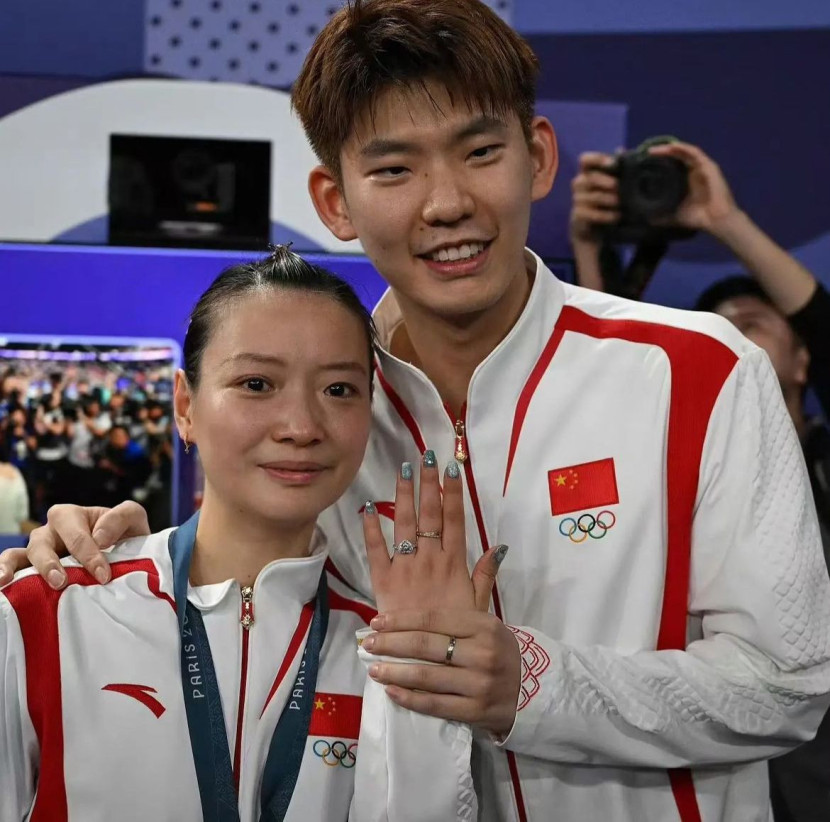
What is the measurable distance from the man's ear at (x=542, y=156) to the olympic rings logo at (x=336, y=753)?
31.4 inches

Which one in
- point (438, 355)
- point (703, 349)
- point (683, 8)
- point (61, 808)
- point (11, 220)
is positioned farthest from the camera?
point (683, 8)

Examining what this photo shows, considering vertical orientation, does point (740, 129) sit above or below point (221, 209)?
above

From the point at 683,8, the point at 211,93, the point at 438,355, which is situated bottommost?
the point at 438,355

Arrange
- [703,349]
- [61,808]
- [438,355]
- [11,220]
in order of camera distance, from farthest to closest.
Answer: [11,220]
[438,355]
[703,349]
[61,808]

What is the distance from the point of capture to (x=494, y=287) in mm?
1527

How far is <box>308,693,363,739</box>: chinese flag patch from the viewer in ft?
4.54

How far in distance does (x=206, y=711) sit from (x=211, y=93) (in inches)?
73.8

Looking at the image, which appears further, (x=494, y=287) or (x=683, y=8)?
(x=683, y=8)

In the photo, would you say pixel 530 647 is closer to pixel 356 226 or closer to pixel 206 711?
pixel 206 711

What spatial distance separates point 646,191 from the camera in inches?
110

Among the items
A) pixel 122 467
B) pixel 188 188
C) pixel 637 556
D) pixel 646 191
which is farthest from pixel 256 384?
pixel 646 191

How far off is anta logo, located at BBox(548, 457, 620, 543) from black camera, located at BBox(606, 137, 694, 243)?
1.42m


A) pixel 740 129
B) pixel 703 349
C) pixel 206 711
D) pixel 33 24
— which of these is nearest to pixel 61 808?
pixel 206 711

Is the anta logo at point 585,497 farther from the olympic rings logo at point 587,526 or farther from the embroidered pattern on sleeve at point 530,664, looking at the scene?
the embroidered pattern on sleeve at point 530,664
